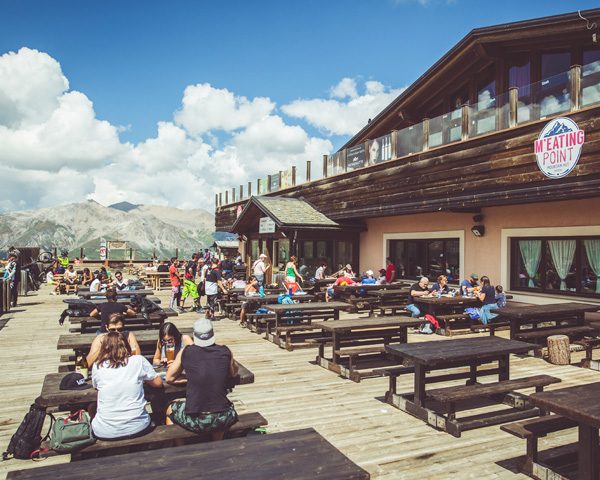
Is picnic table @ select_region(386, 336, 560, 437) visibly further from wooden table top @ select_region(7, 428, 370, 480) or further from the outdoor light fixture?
the outdoor light fixture

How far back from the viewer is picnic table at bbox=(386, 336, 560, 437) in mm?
5398

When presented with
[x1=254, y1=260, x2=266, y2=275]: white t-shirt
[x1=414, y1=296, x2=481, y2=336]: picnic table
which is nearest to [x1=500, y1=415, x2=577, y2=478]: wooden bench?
[x1=414, y1=296, x2=481, y2=336]: picnic table

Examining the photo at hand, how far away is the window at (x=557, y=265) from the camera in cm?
1114

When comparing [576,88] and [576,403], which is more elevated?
[576,88]

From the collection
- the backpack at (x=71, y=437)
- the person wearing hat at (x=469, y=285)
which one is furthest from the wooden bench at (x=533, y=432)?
the person wearing hat at (x=469, y=285)

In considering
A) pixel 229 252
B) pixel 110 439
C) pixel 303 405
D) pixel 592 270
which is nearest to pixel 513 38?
pixel 592 270

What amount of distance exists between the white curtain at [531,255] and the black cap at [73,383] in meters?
10.9

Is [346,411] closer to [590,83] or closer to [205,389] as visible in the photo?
[205,389]

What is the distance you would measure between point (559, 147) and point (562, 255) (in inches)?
109

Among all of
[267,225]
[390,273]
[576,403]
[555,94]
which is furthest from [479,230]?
[576,403]

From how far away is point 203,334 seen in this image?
4.50 m

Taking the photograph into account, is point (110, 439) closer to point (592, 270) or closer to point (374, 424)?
point (374, 424)

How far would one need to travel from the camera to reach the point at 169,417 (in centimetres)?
470

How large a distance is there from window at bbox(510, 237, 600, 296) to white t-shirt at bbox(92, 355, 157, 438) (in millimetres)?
10371
